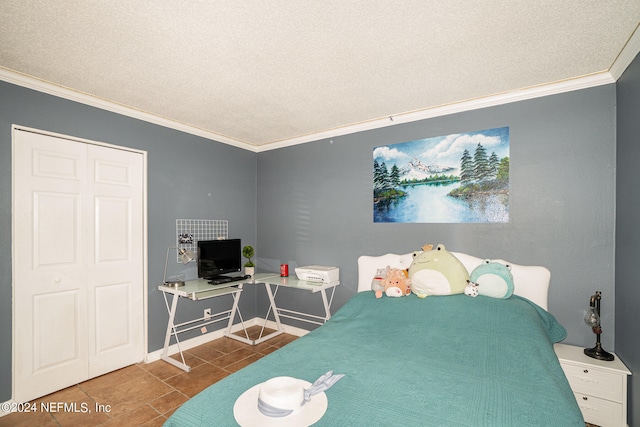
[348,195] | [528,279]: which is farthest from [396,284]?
[348,195]

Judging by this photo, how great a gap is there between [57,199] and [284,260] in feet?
8.12

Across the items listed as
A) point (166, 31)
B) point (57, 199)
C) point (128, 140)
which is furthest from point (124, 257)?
point (166, 31)

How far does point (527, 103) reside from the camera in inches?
103

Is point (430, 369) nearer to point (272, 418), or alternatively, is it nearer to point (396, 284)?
point (272, 418)

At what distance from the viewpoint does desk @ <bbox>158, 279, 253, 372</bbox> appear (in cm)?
301

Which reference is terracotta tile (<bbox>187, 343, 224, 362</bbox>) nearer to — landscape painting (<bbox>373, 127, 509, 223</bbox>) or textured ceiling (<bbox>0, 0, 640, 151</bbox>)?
landscape painting (<bbox>373, 127, 509, 223</bbox>)

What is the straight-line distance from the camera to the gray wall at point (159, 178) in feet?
7.64

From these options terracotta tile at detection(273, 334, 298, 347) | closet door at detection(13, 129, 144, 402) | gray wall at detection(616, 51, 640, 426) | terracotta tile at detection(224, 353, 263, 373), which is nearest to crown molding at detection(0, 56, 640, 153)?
gray wall at detection(616, 51, 640, 426)

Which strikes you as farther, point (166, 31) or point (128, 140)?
point (128, 140)

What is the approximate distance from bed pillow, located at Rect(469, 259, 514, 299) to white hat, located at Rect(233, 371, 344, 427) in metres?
1.75

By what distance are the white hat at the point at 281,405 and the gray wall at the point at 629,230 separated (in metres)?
2.13

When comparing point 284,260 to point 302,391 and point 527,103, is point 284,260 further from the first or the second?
point 527,103

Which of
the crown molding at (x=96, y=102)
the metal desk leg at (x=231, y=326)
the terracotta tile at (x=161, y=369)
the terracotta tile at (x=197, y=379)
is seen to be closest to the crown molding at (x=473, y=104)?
the crown molding at (x=96, y=102)

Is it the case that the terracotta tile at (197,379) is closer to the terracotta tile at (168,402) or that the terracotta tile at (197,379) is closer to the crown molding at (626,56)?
the terracotta tile at (168,402)
